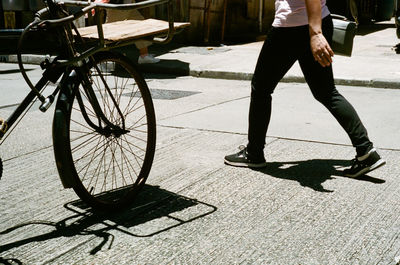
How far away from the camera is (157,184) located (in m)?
4.39

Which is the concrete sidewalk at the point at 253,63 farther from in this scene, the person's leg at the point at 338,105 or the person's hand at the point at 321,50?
the person's hand at the point at 321,50

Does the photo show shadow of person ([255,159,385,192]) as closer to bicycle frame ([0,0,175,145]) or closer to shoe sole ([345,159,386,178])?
shoe sole ([345,159,386,178])

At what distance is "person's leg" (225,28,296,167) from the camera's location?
14.5ft

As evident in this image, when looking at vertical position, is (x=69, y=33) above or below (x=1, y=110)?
above

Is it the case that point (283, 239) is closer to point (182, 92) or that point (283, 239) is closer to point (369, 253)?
point (369, 253)

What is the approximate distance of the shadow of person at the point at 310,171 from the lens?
4422mm

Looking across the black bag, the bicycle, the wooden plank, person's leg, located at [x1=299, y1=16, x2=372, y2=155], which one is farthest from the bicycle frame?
the wooden plank

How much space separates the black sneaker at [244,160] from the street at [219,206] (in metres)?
0.08

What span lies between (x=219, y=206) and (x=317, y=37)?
1.27 meters

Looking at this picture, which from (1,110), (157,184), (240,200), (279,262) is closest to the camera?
(279,262)

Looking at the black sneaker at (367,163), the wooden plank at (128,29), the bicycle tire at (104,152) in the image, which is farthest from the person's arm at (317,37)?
the wooden plank at (128,29)

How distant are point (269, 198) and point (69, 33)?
1636mm

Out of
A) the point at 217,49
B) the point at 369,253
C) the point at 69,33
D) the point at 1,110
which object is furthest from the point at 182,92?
the point at 369,253

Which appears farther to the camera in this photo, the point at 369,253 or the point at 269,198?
the point at 269,198
